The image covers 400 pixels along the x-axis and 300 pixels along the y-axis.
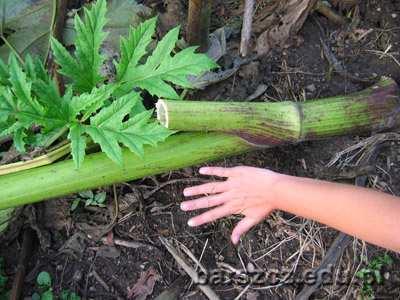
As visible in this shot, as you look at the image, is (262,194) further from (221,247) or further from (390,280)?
(390,280)

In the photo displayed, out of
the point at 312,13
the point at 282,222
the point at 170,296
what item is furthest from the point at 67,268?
the point at 312,13

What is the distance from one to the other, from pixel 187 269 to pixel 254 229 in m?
0.29

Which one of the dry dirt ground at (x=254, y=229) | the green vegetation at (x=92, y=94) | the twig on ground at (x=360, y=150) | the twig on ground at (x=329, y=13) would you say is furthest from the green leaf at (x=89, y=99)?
the twig on ground at (x=329, y=13)

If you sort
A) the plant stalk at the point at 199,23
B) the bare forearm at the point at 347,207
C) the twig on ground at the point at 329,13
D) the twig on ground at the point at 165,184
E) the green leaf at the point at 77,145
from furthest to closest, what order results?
1. the twig on ground at the point at 329,13
2. the twig on ground at the point at 165,184
3. the plant stalk at the point at 199,23
4. the green leaf at the point at 77,145
5. the bare forearm at the point at 347,207

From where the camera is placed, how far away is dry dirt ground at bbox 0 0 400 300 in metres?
2.07

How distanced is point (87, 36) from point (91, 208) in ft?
2.30

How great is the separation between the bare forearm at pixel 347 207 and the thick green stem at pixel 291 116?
23cm

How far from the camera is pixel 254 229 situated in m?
2.14

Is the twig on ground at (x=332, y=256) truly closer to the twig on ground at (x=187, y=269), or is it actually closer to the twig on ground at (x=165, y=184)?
the twig on ground at (x=187, y=269)

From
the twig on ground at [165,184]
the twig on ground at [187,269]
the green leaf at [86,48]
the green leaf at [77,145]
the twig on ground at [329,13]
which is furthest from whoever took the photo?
the twig on ground at [329,13]

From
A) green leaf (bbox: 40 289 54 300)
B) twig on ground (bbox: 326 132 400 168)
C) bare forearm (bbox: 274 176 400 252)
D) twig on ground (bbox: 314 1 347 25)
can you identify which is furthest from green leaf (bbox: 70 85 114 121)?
twig on ground (bbox: 314 1 347 25)

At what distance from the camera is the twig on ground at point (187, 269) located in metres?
2.04

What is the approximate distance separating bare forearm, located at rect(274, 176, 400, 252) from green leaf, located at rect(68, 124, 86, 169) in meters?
0.61

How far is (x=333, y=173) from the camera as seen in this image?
213 centimetres
